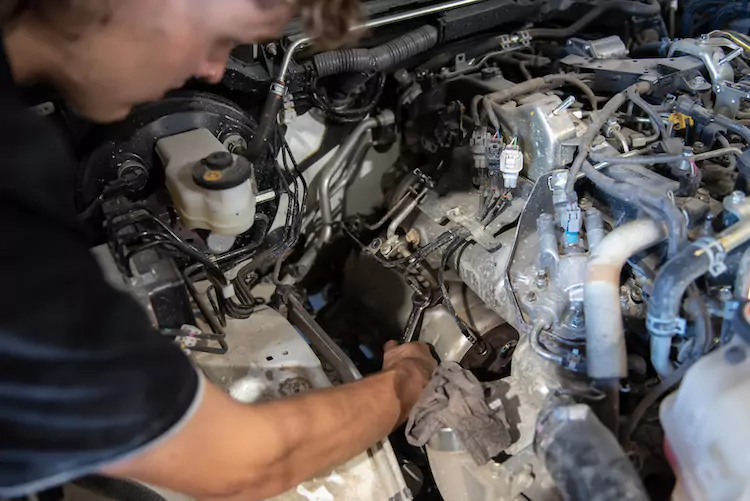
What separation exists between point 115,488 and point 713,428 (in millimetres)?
1058

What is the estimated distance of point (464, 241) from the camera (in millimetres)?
1443

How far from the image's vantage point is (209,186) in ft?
4.05

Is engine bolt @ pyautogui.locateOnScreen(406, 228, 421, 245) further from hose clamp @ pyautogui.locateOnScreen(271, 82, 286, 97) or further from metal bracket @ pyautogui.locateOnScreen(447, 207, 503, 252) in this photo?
hose clamp @ pyautogui.locateOnScreen(271, 82, 286, 97)

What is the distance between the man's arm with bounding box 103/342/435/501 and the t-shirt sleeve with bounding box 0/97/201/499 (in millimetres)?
80

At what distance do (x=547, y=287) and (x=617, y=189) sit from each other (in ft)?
0.76

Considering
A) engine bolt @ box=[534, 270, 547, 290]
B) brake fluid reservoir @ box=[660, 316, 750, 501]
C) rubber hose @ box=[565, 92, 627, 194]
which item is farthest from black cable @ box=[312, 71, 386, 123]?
brake fluid reservoir @ box=[660, 316, 750, 501]

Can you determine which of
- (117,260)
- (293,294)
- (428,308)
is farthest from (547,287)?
(117,260)

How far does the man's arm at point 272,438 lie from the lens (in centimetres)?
85

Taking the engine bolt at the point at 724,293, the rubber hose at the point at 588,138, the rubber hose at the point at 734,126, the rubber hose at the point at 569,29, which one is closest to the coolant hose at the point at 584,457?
the engine bolt at the point at 724,293

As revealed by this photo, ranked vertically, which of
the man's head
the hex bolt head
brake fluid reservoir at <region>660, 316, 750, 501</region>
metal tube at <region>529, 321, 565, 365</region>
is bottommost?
metal tube at <region>529, 321, 565, 365</region>

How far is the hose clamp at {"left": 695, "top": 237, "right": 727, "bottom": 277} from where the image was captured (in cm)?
97

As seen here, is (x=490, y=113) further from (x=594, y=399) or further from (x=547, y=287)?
(x=594, y=399)

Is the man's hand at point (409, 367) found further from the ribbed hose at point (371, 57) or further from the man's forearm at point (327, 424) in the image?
the ribbed hose at point (371, 57)

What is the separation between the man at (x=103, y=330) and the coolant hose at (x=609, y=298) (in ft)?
1.45
